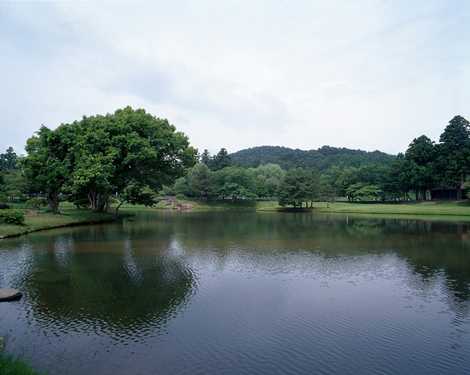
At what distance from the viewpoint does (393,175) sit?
98.4m

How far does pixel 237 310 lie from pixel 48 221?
35267 millimetres

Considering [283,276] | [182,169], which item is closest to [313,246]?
[283,276]

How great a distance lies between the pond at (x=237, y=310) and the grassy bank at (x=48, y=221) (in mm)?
7785

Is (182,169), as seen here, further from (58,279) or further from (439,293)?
(439,293)

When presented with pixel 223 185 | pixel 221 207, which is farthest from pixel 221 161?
pixel 221 207

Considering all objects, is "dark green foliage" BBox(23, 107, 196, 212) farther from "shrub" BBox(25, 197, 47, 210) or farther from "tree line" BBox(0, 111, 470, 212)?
"shrub" BBox(25, 197, 47, 210)

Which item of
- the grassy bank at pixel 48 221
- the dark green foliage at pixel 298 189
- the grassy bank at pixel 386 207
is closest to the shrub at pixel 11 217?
the grassy bank at pixel 48 221

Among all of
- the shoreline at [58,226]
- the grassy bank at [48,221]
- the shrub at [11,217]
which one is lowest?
the shoreline at [58,226]

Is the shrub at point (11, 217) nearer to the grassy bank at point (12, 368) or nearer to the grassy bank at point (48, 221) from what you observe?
the grassy bank at point (48, 221)

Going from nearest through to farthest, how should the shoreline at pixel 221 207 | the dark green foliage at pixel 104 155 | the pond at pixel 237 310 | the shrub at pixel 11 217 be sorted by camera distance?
the pond at pixel 237 310
the shrub at pixel 11 217
the shoreline at pixel 221 207
the dark green foliage at pixel 104 155

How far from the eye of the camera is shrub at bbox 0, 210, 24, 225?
37094 mm

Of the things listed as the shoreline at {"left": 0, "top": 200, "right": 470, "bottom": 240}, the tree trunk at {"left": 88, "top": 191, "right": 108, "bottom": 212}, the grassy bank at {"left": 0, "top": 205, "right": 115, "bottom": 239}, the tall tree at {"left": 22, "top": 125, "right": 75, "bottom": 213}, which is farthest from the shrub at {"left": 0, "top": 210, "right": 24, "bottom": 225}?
the tree trunk at {"left": 88, "top": 191, "right": 108, "bottom": 212}

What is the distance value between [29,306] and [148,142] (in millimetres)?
39381

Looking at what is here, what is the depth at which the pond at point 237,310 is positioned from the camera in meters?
10.7
